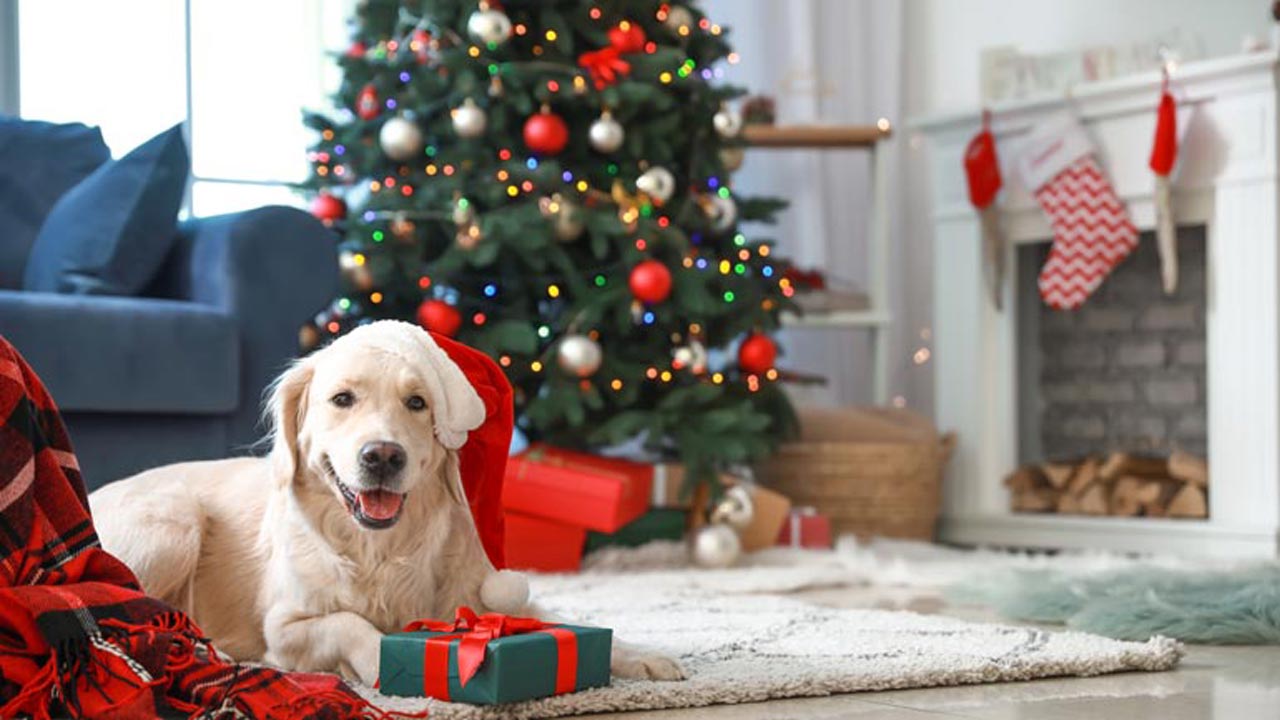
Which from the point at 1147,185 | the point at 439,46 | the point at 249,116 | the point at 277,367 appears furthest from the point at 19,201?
the point at 1147,185

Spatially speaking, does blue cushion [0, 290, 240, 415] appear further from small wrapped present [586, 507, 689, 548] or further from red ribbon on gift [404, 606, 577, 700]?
red ribbon on gift [404, 606, 577, 700]

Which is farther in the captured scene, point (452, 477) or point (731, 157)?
point (731, 157)

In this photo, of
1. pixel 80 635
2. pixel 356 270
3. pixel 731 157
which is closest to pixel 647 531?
pixel 356 270

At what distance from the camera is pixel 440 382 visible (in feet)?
6.95

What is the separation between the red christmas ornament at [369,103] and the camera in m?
4.35

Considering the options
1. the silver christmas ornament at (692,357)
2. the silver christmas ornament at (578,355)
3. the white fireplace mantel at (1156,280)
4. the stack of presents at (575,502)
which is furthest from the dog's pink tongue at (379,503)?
the white fireplace mantel at (1156,280)

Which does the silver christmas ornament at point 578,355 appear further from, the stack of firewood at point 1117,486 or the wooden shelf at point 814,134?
the stack of firewood at point 1117,486

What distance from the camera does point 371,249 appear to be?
4184mm

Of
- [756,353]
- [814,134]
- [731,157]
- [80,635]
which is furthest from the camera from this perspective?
[814,134]

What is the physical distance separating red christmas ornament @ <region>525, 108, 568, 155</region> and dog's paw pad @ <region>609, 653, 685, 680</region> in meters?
2.22

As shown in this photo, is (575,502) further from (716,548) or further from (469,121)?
(469,121)

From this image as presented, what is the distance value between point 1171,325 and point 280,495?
3481mm

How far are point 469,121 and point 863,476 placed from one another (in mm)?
1577

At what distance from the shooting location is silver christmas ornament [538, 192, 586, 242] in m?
4.06
